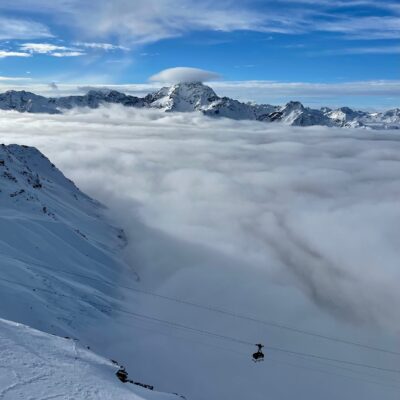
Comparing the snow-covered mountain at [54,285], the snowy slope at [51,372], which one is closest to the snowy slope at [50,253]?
the snow-covered mountain at [54,285]

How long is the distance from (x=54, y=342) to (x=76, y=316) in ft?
86.7

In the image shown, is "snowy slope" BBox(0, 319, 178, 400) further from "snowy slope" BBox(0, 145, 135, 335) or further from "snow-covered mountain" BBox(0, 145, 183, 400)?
"snowy slope" BBox(0, 145, 135, 335)

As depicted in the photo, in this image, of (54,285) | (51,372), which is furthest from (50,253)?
(51,372)

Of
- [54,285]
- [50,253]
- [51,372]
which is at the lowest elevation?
[54,285]

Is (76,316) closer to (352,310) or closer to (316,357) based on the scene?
(316,357)

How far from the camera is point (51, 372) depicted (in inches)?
888

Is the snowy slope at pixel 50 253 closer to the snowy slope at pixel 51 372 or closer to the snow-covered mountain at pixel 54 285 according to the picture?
the snow-covered mountain at pixel 54 285

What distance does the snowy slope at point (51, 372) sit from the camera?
2028 centimetres

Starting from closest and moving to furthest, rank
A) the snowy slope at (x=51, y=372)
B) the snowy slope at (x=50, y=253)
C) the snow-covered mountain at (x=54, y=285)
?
the snowy slope at (x=51, y=372) < the snow-covered mountain at (x=54, y=285) < the snowy slope at (x=50, y=253)

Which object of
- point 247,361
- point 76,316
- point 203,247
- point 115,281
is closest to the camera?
point 76,316

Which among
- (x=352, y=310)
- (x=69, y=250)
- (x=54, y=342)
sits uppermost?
(x=54, y=342)

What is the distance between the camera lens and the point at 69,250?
247 feet

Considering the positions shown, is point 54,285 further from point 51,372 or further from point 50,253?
point 51,372

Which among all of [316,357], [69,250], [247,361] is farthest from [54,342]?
[316,357]
